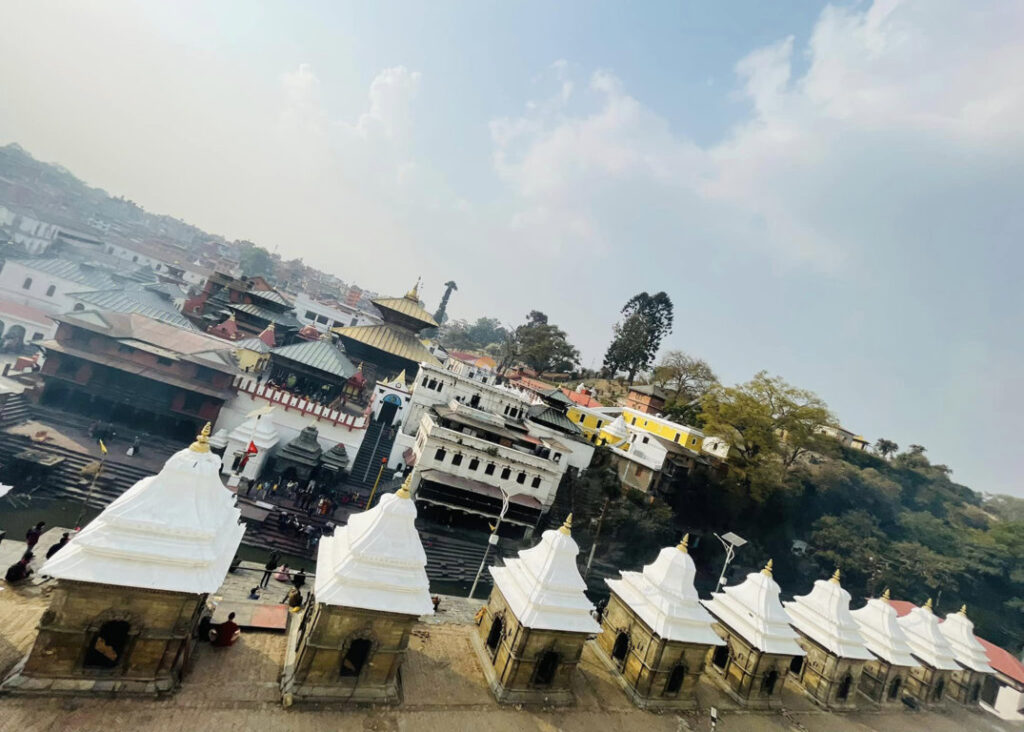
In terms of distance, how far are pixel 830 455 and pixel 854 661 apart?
101 ft

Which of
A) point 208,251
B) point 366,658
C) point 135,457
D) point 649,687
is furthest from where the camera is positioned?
point 208,251

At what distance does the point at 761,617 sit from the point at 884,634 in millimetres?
8610

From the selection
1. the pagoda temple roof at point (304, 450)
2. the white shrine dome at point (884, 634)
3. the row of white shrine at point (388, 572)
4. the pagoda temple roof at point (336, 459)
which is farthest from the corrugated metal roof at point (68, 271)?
the white shrine dome at point (884, 634)

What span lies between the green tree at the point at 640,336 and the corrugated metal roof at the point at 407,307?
102 ft

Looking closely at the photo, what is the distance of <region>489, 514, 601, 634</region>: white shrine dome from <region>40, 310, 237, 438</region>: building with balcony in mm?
19236

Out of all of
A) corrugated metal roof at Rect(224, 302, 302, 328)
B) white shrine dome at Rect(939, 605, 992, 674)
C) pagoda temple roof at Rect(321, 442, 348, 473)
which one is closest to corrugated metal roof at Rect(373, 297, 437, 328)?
corrugated metal roof at Rect(224, 302, 302, 328)

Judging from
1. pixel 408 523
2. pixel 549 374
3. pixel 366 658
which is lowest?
pixel 366 658

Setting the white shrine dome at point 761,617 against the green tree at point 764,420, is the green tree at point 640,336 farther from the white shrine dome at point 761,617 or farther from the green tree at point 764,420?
the white shrine dome at point 761,617

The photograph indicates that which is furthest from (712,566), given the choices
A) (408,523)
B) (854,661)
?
(408,523)

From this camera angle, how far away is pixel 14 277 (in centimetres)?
3550

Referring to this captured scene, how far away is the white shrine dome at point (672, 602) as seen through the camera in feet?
40.7

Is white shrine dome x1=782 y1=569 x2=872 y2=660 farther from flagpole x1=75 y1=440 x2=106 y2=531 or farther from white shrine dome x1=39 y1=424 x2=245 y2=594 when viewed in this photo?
flagpole x1=75 y1=440 x2=106 y2=531

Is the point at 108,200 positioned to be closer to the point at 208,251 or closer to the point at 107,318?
the point at 208,251

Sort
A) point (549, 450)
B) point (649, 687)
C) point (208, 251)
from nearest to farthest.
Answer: point (649, 687), point (549, 450), point (208, 251)
